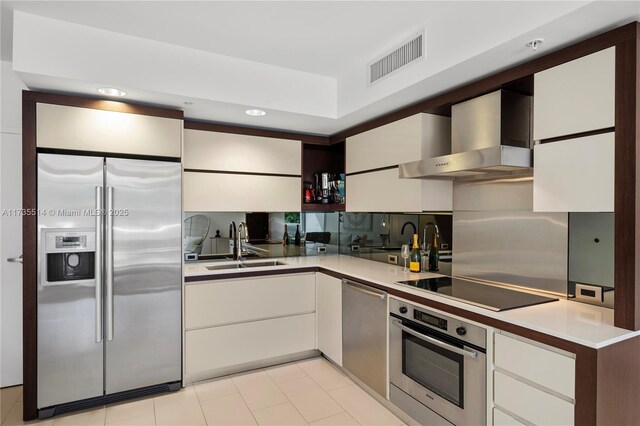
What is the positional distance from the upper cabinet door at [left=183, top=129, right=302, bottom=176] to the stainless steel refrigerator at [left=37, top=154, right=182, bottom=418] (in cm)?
46

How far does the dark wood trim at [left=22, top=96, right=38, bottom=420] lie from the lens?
230 cm

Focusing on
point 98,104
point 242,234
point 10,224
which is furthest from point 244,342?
point 98,104

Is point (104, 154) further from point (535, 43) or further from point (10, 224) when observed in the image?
point (535, 43)

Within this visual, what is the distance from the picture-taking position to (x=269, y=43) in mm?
2424

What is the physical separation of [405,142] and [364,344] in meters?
1.54

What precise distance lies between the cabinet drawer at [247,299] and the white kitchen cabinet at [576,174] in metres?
1.98

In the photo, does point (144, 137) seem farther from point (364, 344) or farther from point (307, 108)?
point (364, 344)

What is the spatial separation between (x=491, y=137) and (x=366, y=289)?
1299 millimetres

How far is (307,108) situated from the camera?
296cm

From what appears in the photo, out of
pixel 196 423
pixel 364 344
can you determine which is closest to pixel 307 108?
pixel 364 344

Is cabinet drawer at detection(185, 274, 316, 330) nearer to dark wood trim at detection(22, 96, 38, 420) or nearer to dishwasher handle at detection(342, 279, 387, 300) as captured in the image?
dishwasher handle at detection(342, 279, 387, 300)

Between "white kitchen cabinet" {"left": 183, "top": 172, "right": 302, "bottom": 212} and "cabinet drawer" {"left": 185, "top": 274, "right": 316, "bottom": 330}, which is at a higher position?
"white kitchen cabinet" {"left": 183, "top": 172, "right": 302, "bottom": 212}

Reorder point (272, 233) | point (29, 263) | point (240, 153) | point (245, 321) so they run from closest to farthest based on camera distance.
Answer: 1. point (29, 263)
2. point (245, 321)
3. point (240, 153)
4. point (272, 233)

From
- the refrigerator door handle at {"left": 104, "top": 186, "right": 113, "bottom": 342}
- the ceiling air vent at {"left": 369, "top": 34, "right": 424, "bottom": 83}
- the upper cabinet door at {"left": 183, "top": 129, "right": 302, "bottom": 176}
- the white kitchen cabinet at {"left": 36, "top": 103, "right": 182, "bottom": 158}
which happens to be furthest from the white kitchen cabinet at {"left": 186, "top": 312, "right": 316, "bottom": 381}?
the ceiling air vent at {"left": 369, "top": 34, "right": 424, "bottom": 83}
